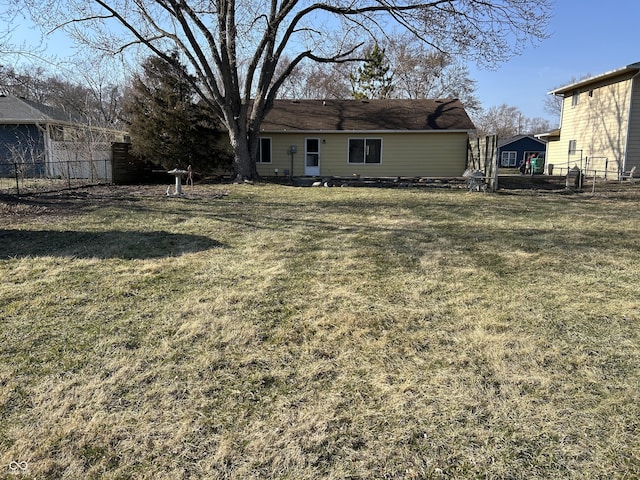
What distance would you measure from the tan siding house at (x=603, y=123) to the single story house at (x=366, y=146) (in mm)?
4689

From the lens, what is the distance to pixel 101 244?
5.72 metres

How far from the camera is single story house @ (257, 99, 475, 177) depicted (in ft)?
57.0

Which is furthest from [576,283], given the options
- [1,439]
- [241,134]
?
[241,134]

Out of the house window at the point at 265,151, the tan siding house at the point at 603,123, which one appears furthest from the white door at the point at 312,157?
the tan siding house at the point at 603,123

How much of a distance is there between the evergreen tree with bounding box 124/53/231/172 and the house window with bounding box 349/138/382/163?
621 cm

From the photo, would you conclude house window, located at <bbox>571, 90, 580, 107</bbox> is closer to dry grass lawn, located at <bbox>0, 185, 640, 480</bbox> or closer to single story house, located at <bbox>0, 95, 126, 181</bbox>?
dry grass lawn, located at <bbox>0, 185, 640, 480</bbox>

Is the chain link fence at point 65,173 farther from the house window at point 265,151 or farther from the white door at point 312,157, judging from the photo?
the white door at point 312,157

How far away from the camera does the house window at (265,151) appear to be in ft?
58.5

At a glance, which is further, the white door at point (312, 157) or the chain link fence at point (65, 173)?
the white door at point (312, 157)

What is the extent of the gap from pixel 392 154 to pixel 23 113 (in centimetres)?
1601

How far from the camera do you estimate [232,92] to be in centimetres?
1471

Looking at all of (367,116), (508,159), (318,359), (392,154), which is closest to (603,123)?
(392,154)

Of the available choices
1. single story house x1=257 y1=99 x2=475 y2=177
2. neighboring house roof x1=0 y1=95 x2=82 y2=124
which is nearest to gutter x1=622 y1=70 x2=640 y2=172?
single story house x1=257 y1=99 x2=475 y2=177

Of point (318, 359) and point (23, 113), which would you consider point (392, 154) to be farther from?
point (23, 113)
